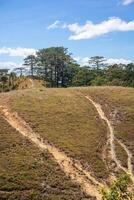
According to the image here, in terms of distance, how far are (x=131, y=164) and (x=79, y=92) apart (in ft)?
102

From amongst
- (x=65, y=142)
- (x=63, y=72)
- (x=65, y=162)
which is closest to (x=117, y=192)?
(x=65, y=162)

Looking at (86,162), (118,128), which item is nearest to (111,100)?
(118,128)

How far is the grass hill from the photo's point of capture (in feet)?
192

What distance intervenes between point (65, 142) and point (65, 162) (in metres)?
6.27

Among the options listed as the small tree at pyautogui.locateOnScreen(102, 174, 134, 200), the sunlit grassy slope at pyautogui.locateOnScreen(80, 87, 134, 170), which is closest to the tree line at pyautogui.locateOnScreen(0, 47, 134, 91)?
the sunlit grassy slope at pyautogui.locateOnScreen(80, 87, 134, 170)

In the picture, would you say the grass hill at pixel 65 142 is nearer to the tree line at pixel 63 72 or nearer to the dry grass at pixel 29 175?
the dry grass at pixel 29 175

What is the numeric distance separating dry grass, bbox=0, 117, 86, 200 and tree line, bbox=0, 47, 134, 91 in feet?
238

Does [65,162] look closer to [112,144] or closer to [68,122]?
[112,144]

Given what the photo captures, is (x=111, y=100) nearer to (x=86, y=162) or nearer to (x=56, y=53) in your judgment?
(x=86, y=162)

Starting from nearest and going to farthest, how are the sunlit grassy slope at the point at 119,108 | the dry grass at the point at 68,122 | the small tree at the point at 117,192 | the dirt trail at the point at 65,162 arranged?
the small tree at the point at 117,192 < the dirt trail at the point at 65,162 < the dry grass at the point at 68,122 < the sunlit grassy slope at the point at 119,108

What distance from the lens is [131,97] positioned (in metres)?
93.9

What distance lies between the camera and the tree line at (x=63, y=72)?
14450 centimetres

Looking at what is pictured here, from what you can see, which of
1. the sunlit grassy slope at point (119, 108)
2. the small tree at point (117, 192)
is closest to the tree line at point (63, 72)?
the sunlit grassy slope at point (119, 108)

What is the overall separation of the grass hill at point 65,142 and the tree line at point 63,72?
157 ft
